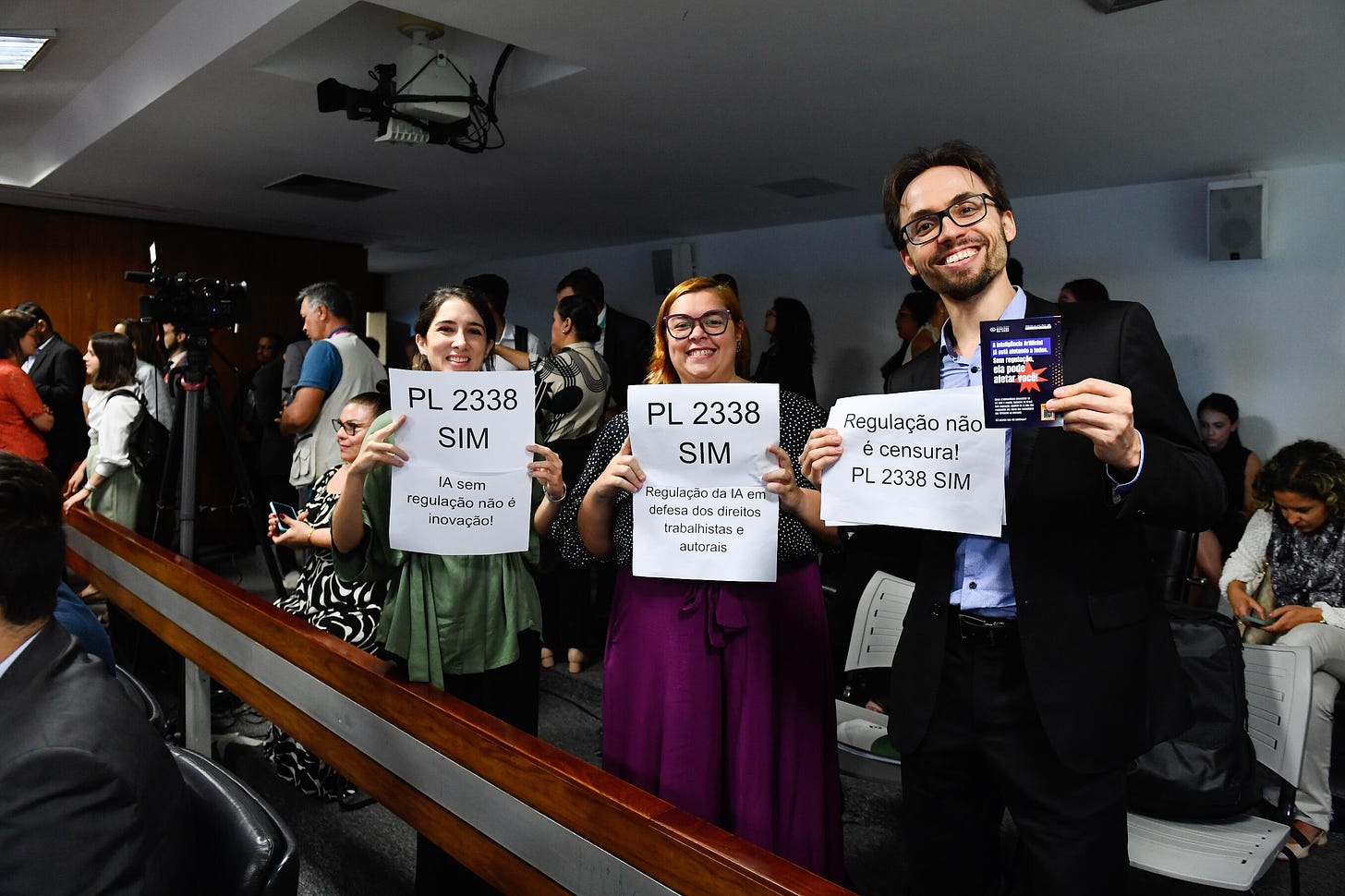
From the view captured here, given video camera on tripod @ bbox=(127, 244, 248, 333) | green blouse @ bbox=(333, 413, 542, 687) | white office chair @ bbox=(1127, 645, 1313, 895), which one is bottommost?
white office chair @ bbox=(1127, 645, 1313, 895)

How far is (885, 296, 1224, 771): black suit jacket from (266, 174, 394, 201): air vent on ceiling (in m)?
5.35

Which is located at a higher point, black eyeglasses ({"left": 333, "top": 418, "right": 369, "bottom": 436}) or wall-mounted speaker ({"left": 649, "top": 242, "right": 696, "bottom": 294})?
wall-mounted speaker ({"left": 649, "top": 242, "right": 696, "bottom": 294})

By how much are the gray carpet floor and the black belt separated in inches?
38.1

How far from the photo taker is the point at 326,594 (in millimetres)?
2768

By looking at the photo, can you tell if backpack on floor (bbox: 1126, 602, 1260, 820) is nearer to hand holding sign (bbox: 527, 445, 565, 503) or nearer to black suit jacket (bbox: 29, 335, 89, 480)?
hand holding sign (bbox: 527, 445, 565, 503)

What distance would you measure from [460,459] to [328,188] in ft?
16.3

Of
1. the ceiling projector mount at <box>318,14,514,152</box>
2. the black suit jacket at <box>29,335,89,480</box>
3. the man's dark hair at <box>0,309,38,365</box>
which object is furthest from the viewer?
the black suit jacket at <box>29,335,89,480</box>

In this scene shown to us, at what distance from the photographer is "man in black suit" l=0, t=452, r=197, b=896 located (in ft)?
3.15

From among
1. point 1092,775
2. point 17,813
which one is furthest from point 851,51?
point 17,813

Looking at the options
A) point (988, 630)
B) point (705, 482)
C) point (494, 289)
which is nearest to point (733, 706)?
point (705, 482)

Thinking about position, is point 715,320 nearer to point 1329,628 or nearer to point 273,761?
point 273,761

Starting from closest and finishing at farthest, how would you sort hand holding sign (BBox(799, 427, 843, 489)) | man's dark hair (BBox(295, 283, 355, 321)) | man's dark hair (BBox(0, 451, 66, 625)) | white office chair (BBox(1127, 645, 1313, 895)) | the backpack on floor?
man's dark hair (BBox(0, 451, 66, 625))
hand holding sign (BBox(799, 427, 843, 489))
white office chair (BBox(1127, 645, 1313, 895))
the backpack on floor
man's dark hair (BBox(295, 283, 355, 321))

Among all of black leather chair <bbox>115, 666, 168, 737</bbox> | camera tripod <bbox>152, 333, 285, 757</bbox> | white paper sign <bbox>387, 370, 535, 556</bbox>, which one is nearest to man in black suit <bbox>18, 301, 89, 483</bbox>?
camera tripod <bbox>152, 333, 285, 757</bbox>

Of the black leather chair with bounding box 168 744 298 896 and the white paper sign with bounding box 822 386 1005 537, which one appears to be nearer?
the black leather chair with bounding box 168 744 298 896
